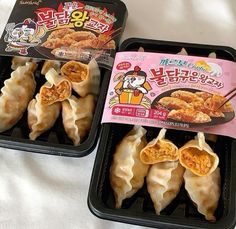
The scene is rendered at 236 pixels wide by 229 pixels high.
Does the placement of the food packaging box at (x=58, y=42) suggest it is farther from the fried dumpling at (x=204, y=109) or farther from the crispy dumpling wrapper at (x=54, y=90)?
the fried dumpling at (x=204, y=109)

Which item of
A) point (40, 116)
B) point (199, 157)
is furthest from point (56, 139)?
point (199, 157)

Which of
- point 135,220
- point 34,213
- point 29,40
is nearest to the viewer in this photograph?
point 135,220

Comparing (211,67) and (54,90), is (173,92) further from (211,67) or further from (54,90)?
(54,90)

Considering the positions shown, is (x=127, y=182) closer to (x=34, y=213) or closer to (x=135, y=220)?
(x=135, y=220)

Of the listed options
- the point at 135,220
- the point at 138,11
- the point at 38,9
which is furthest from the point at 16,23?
the point at 135,220

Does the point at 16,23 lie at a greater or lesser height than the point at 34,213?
greater

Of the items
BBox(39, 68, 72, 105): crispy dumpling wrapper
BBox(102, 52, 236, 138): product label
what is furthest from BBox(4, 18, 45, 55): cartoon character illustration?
BBox(102, 52, 236, 138): product label

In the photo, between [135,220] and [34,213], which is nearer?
[135,220]

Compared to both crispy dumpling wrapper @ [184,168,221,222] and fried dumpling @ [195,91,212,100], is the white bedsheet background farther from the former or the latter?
fried dumpling @ [195,91,212,100]
